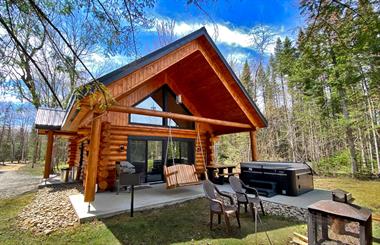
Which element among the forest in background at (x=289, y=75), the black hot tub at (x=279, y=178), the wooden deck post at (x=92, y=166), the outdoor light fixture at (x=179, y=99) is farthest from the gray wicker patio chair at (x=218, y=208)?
the outdoor light fixture at (x=179, y=99)

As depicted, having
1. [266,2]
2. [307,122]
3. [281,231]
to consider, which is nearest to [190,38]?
[266,2]

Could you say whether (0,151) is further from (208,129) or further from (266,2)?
(266,2)

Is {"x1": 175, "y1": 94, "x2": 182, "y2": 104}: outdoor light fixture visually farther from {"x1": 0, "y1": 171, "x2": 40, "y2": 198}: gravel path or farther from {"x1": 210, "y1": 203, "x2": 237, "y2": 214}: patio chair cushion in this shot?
{"x1": 0, "y1": 171, "x2": 40, "y2": 198}: gravel path

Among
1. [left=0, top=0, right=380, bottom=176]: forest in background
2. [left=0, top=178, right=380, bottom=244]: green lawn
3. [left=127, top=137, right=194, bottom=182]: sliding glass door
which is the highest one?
[left=0, top=0, right=380, bottom=176]: forest in background

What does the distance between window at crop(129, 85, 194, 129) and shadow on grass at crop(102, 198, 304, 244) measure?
4.36 metres

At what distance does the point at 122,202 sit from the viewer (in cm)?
564

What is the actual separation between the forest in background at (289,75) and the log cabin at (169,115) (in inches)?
62.0

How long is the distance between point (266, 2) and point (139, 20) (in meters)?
1.81

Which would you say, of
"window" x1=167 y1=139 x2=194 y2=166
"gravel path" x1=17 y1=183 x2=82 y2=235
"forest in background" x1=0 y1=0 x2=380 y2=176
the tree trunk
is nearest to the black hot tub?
"window" x1=167 y1=139 x2=194 y2=166

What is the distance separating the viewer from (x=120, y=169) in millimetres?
7090

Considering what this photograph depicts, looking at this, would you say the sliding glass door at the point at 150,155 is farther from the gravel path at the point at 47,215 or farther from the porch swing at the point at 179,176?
the gravel path at the point at 47,215

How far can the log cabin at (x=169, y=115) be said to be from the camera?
6672 millimetres

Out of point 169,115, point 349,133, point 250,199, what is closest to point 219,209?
point 250,199

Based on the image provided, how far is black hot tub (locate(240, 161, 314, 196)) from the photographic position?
6383mm
